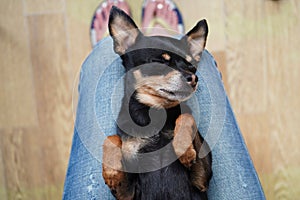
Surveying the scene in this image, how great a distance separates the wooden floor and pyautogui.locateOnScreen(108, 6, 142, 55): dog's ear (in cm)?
79

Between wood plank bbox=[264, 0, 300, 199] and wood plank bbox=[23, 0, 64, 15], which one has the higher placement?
wood plank bbox=[23, 0, 64, 15]

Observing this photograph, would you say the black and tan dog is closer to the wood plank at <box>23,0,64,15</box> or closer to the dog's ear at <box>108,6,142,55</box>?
the dog's ear at <box>108,6,142,55</box>

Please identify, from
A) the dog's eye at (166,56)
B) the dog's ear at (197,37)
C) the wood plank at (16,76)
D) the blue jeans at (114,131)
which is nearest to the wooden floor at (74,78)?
the wood plank at (16,76)

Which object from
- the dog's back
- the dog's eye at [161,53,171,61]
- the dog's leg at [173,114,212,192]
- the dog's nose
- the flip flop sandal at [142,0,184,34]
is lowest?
the dog's back

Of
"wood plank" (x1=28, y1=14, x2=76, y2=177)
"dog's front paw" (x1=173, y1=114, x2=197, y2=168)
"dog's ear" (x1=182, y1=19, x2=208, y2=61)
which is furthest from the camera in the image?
"wood plank" (x1=28, y1=14, x2=76, y2=177)

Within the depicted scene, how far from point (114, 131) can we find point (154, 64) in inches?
10.5

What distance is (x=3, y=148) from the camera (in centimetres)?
185

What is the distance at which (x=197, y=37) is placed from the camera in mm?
1097

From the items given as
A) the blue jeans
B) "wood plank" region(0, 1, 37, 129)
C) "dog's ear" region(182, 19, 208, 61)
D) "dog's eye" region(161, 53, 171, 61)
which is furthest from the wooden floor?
"dog's eye" region(161, 53, 171, 61)

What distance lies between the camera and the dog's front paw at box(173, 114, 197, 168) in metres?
0.95

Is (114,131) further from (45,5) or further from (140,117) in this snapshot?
(45,5)

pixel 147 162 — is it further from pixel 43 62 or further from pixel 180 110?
pixel 43 62

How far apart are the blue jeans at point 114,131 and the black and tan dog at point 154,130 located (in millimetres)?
175

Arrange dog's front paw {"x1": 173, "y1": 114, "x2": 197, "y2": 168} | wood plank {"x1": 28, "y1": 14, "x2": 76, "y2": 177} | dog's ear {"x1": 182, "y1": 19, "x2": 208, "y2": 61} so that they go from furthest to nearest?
wood plank {"x1": 28, "y1": 14, "x2": 76, "y2": 177} < dog's ear {"x1": 182, "y1": 19, "x2": 208, "y2": 61} < dog's front paw {"x1": 173, "y1": 114, "x2": 197, "y2": 168}
